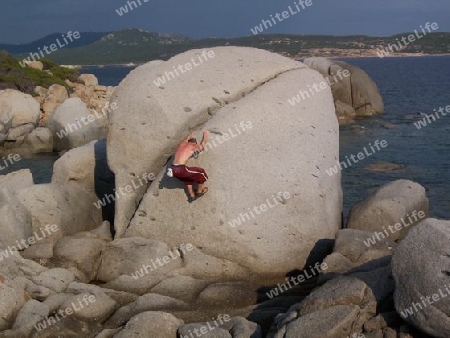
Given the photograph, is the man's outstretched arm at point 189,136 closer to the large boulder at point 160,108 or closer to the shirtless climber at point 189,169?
the shirtless climber at point 189,169

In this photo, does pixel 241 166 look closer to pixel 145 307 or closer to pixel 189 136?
pixel 189 136

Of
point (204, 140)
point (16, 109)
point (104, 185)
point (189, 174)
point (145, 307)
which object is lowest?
point (145, 307)

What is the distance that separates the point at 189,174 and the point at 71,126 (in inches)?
926

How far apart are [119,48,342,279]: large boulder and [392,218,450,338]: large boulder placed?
16.3ft

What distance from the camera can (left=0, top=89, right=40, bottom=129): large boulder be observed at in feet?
117

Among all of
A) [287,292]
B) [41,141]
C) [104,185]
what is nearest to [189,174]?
[287,292]

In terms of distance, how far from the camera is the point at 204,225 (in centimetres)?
1341

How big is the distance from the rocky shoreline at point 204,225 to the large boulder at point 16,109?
67.6ft

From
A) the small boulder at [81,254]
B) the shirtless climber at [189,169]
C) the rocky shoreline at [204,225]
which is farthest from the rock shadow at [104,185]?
the shirtless climber at [189,169]

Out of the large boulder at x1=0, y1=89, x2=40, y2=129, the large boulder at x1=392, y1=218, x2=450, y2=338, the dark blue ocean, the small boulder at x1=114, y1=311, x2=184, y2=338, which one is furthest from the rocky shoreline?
the large boulder at x1=0, y1=89, x2=40, y2=129

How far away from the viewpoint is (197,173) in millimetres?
12992

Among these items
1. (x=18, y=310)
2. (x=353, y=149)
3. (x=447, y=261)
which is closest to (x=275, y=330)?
(x=447, y=261)

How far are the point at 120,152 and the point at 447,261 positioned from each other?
29.7 feet

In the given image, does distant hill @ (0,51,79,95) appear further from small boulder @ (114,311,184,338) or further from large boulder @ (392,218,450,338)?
large boulder @ (392,218,450,338)
